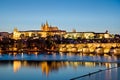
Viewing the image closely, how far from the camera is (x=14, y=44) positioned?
210ft

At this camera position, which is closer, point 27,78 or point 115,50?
point 27,78

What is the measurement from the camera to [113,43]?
59.4m

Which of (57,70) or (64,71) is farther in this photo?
(57,70)

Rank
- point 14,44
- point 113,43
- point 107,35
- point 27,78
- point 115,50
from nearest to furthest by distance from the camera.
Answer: point 27,78 → point 115,50 → point 113,43 → point 14,44 → point 107,35

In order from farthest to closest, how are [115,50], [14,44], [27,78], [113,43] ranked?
[14,44]
[113,43]
[115,50]
[27,78]

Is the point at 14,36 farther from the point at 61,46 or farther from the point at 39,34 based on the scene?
the point at 61,46

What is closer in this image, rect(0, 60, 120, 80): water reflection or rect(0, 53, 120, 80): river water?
rect(0, 60, 120, 80): water reflection

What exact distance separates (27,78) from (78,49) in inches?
1544

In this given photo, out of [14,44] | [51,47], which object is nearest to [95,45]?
[51,47]

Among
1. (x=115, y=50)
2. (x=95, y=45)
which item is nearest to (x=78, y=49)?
(x=95, y=45)

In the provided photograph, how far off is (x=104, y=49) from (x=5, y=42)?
1711cm

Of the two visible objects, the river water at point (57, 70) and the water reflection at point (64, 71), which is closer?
the water reflection at point (64, 71)

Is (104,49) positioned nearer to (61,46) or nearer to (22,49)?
(61,46)

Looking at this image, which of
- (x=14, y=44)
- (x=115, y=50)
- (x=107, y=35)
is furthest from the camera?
(x=107, y=35)
